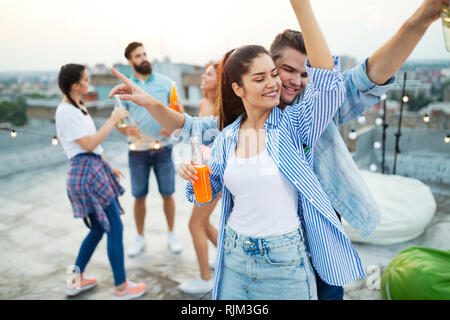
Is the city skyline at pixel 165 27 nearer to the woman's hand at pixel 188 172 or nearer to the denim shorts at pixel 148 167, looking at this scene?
the woman's hand at pixel 188 172

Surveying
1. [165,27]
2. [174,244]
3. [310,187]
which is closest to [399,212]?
[174,244]

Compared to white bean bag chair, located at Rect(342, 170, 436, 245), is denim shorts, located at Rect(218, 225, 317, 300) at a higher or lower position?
higher

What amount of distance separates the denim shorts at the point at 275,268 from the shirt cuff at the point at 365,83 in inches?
18.3

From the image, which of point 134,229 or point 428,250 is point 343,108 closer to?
point 428,250

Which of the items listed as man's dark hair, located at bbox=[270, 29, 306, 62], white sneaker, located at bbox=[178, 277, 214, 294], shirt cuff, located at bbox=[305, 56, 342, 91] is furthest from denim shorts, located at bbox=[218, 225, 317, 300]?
white sneaker, located at bbox=[178, 277, 214, 294]

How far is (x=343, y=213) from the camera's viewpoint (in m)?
1.04

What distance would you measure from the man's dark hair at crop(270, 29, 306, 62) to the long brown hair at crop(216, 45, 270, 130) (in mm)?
107

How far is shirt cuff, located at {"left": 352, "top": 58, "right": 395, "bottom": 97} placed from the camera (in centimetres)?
83

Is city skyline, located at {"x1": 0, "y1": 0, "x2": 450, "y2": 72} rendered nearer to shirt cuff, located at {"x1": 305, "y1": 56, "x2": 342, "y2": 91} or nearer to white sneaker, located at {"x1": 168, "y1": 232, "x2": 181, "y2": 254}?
shirt cuff, located at {"x1": 305, "y1": 56, "x2": 342, "y2": 91}

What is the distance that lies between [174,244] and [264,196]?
1868 mm

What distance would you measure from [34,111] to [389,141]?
5.64m

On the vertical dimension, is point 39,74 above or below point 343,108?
above

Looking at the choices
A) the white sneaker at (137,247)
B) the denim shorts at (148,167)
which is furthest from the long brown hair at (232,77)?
the white sneaker at (137,247)

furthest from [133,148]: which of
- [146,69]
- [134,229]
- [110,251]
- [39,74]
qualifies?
[39,74]
